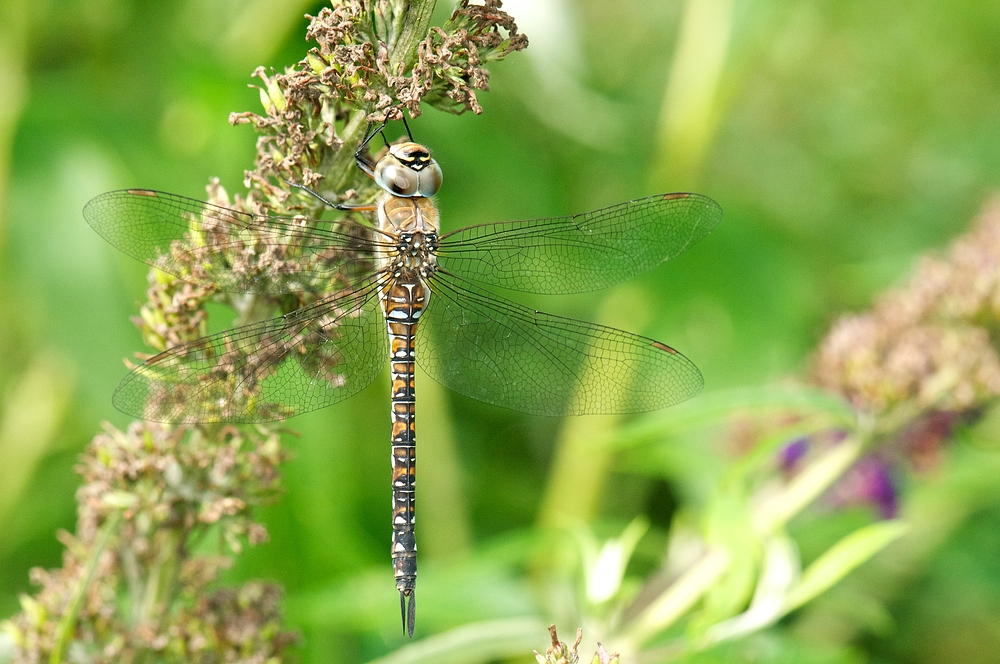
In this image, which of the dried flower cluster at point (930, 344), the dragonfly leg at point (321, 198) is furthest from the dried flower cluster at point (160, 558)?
the dried flower cluster at point (930, 344)

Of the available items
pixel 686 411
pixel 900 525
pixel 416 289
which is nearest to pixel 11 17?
pixel 416 289

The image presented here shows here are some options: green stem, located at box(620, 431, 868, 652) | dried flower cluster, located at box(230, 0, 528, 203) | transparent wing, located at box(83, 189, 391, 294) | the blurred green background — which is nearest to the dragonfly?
transparent wing, located at box(83, 189, 391, 294)

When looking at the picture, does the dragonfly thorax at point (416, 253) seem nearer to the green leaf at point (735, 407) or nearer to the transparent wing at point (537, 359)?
the transparent wing at point (537, 359)

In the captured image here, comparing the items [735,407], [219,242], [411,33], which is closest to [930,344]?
[735,407]

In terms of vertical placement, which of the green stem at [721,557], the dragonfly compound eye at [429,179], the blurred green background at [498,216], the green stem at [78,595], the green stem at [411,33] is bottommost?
the green stem at [78,595]

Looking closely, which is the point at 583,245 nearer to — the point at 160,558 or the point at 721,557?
the point at 721,557

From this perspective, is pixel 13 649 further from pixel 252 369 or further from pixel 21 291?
pixel 21 291
